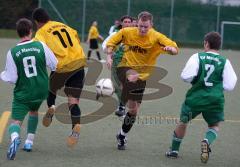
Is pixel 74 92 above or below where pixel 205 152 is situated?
above

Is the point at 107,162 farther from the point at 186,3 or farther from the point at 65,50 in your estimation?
the point at 186,3

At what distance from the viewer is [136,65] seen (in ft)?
27.6

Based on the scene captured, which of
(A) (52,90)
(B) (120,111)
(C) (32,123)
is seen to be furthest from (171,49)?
(B) (120,111)

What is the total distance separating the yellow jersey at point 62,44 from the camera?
7.94 meters

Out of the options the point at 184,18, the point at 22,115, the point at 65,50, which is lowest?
the point at 184,18

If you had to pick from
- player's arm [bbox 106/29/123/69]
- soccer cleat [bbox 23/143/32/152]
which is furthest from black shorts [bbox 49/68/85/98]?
soccer cleat [bbox 23/143/32/152]

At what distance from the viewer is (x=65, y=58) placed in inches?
315

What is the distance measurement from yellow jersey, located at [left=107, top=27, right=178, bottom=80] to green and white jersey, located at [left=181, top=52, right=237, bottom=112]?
3.15 ft

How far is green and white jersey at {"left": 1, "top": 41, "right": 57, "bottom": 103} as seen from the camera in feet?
23.4

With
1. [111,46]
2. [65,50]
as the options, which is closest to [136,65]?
[111,46]

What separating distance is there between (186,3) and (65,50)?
31.7 meters

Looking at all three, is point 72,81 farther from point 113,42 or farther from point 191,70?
point 191,70

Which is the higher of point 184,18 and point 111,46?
point 111,46

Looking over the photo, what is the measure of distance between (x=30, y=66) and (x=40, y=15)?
1.06 metres
